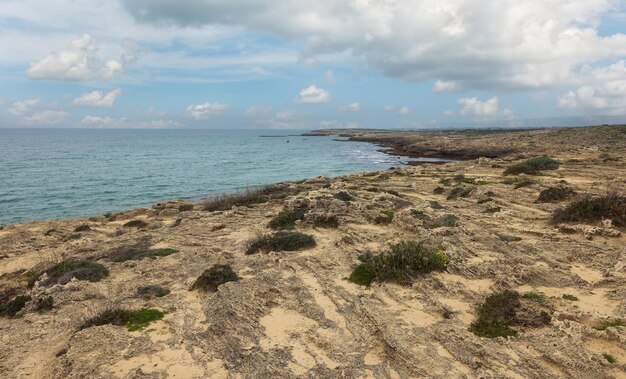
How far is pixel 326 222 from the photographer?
1675 cm

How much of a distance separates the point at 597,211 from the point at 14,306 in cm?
1894

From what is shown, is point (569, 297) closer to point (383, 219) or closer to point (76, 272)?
point (383, 219)

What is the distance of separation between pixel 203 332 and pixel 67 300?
485cm

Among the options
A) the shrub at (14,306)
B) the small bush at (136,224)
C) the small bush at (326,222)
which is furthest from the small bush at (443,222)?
the small bush at (136,224)

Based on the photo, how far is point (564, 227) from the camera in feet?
46.1

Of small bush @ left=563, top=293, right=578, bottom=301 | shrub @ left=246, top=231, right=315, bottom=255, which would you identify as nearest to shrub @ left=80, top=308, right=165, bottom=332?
shrub @ left=246, top=231, right=315, bottom=255

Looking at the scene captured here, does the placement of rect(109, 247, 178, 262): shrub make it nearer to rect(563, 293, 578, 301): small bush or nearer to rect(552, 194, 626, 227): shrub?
rect(563, 293, 578, 301): small bush

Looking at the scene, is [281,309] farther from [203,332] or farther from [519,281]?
[519,281]

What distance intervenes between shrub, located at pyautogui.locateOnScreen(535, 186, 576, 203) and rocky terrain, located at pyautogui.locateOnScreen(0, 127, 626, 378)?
2.56ft

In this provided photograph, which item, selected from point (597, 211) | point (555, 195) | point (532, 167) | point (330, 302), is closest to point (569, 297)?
point (330, 302)

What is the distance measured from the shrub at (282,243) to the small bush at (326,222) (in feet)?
6.99

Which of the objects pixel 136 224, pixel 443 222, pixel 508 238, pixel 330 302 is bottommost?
pixel 136 224

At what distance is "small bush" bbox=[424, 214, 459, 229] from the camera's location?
600 inches

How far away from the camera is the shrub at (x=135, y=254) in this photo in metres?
14.3
